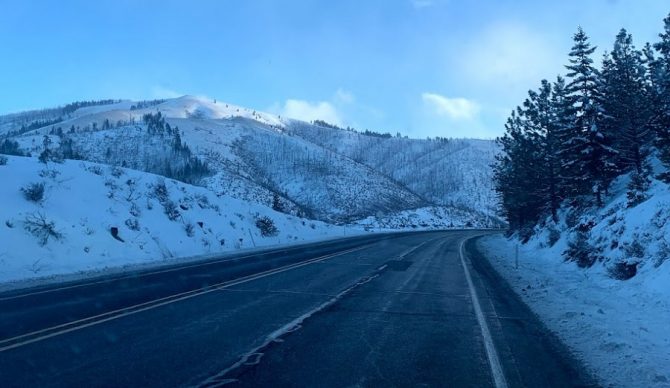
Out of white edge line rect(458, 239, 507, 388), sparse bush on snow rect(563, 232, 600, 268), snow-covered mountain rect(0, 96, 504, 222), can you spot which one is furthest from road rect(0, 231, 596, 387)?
snow-covered mountain rect(0, 96, 504, 222)

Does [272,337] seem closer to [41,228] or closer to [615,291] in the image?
[615,291]

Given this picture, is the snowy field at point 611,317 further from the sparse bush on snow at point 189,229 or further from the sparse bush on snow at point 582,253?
the sparse bush on snow at point 189,229

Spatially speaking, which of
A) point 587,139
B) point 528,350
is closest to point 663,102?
point 587,139

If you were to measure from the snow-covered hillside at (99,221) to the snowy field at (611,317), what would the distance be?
1368cm

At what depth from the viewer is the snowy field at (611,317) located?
6.41 meters

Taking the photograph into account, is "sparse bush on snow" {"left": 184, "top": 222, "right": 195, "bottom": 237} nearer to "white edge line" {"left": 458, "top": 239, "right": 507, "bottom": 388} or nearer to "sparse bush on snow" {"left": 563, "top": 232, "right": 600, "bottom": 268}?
"sparse bush on snow" {"left": 563, "top": 232, "right": 600, "bottom": 268}

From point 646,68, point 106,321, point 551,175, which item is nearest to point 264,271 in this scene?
point 106,321

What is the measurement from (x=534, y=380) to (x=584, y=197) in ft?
93.8

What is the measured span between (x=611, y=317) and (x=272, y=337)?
637 centimetres

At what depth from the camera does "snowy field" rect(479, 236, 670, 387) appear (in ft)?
21.0

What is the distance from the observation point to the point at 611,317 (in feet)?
31.4

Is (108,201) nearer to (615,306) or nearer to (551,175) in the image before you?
(615,306)

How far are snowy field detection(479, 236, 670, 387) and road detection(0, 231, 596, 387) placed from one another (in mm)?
401

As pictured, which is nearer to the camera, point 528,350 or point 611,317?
point 528,350
